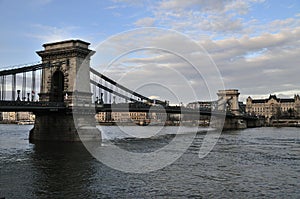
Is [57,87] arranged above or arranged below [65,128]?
above

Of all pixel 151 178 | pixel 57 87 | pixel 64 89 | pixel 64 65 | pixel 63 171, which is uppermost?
pixel 64 65

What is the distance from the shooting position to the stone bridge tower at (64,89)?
122 feet

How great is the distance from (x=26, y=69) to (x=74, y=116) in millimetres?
6579

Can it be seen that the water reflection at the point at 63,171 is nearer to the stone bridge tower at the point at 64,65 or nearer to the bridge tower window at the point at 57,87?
the stone bridge tower at the point at 64,65

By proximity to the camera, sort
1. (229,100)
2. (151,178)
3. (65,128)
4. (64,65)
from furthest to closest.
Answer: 1. (229,100)
2. (64,65)
3. (65,128)
4. (151,178)

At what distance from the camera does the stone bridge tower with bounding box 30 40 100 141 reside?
3712cm

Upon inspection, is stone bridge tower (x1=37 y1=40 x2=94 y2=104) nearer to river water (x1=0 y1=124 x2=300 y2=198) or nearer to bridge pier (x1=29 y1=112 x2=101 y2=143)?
bridge pier (x1=29 y1=112 x2=101 y2=143)

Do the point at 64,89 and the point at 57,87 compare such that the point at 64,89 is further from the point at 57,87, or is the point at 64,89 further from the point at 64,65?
the point at 57,87

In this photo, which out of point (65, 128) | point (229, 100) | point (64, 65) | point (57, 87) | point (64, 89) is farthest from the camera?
point (229, 100)

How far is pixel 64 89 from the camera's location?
38.8 meters

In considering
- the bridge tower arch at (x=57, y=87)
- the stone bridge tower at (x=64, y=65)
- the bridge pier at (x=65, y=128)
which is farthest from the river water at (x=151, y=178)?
the bridge tower arch at (x=57, y=87)

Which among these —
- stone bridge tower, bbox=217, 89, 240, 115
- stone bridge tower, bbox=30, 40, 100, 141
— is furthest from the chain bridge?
stone bridge tower, bbox=217, 89, 240, 115

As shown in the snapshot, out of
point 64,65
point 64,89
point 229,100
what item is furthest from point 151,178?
point 229,100

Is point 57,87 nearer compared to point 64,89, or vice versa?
point 64,89
